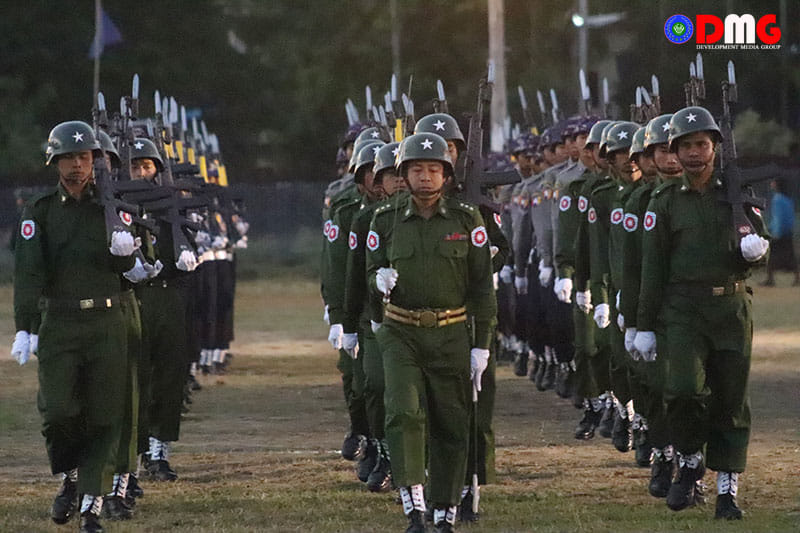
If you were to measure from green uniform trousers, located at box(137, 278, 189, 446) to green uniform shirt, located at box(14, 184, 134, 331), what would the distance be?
90.1 inches

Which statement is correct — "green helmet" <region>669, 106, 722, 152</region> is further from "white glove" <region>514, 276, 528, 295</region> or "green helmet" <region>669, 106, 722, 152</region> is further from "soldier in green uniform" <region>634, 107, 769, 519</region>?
"white glove" <region>514, 276, 528, 295</region>

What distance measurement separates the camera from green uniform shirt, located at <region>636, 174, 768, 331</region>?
1282 centimetres

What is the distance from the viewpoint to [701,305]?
1284 cm

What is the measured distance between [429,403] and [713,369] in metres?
1.79

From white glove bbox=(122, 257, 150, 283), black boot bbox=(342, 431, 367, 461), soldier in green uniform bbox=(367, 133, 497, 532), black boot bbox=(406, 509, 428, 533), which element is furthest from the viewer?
black boot bbox=(342, 431, 367, 461)

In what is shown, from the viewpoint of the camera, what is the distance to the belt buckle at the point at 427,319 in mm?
12148

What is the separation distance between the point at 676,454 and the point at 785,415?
5.97m

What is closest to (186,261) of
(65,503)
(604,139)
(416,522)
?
(65,503)

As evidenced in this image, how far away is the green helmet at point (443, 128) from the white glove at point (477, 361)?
6.07ft

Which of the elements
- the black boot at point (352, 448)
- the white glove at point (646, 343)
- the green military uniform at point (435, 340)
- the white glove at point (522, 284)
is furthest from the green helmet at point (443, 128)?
the white glove at point (522, 284)

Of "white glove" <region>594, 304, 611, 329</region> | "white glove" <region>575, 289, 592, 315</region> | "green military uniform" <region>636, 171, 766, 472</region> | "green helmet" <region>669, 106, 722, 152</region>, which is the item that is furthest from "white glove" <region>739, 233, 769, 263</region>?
"white glove" <region>575, 289, 592, 315</region>

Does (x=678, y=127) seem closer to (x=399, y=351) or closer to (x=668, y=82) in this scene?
(x=399, y=351)

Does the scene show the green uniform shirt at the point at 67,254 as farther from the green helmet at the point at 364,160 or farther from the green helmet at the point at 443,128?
the green helmet at the point at 364,160

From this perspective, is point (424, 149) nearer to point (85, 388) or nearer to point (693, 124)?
point (693, 124)
